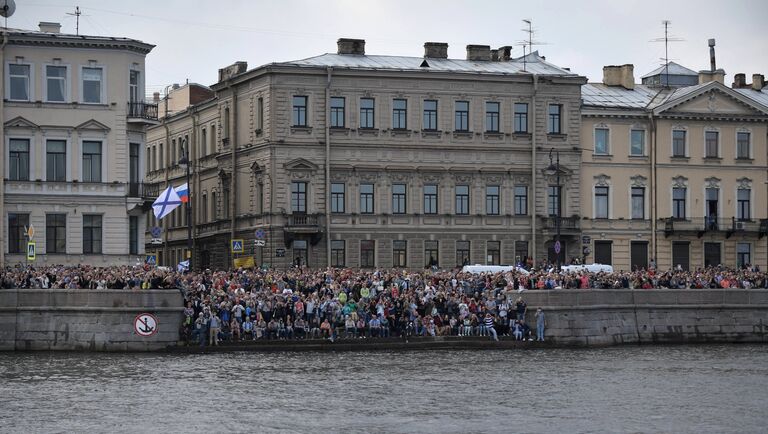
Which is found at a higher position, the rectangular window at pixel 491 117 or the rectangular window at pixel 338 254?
the rectangular window at pixel 491 117

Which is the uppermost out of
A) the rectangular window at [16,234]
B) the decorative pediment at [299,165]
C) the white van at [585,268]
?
the decorative pediment at [299,165]

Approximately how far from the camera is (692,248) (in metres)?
80.6

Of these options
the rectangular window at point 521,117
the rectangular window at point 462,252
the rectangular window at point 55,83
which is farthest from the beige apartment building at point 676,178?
the rectangular window at point 55,83

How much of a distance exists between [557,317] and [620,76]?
29.9m

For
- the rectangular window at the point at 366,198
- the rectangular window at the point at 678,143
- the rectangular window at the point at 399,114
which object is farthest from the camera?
the rectangular window at the point at 678,143

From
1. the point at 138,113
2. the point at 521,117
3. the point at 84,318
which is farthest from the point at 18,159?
the point at 521,117

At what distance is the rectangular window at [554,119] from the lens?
78.1 meters

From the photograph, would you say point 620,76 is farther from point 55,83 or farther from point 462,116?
point 55,83

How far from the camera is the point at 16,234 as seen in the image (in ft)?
209

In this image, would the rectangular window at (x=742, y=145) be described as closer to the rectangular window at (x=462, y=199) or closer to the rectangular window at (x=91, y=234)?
the rectangular window at (x=462, y=199)

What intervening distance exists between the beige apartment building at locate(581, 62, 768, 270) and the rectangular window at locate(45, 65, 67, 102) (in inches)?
1012

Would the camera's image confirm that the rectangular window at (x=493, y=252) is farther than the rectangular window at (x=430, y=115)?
Yes

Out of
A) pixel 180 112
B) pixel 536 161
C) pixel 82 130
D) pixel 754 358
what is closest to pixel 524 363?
pixel 754 358

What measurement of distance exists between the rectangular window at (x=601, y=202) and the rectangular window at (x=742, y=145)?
7.13 metres
